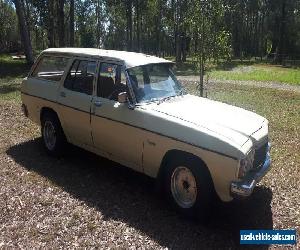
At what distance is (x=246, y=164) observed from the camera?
495 centimetres

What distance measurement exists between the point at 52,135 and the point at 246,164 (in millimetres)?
4221

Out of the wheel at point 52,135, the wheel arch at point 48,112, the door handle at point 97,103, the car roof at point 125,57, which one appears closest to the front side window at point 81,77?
the car roof at point 125,57

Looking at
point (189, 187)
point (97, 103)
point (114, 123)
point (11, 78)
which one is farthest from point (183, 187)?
point (11, 78)

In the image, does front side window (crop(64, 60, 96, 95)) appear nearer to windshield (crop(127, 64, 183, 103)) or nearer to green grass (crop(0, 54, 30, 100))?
windshield (crop(127, 64, 183, 103))

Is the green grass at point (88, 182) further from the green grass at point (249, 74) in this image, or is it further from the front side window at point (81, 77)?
the green grass at point (249, 74)

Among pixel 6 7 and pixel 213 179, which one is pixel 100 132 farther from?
pixel 6 7

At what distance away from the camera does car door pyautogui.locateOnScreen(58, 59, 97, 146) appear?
665cm

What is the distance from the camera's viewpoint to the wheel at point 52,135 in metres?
7.43

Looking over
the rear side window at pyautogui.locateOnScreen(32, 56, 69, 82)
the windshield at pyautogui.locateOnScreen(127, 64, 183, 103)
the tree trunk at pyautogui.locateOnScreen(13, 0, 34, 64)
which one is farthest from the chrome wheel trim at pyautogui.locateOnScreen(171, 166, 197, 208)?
the tree trunk at pyautogui.locateOnScreen(13, 0, 34, 64)

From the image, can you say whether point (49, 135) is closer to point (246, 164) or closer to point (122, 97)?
point (122, 97)

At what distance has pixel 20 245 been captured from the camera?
4738 mm

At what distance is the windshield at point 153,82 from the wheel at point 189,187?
4.07 feet

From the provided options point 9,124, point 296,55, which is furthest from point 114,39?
point 9,124

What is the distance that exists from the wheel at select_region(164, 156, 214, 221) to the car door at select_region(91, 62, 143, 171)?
2.16ft
